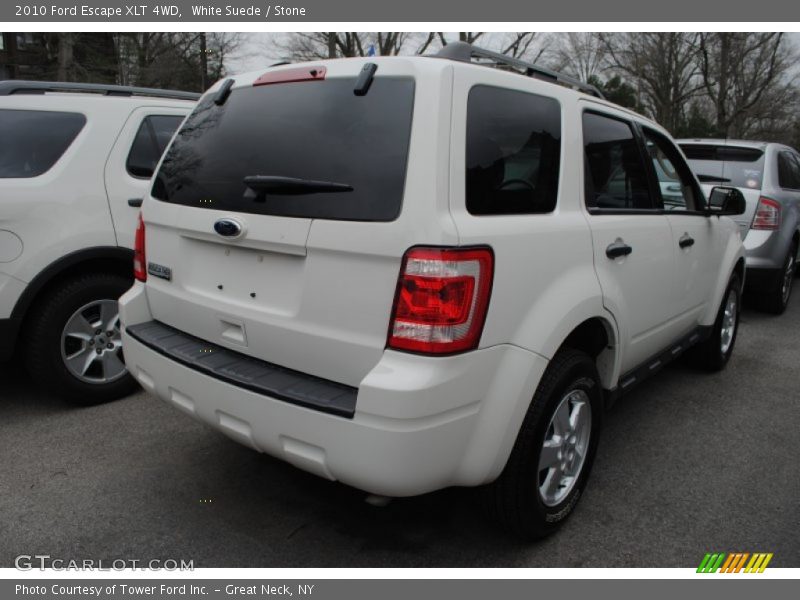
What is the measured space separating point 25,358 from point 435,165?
120 inches

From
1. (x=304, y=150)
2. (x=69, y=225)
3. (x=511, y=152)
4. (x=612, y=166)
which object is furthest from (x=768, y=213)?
(x=69, y=225)

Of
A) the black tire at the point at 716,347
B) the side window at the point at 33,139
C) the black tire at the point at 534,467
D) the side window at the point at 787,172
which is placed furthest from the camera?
the side window at the point at 787,172

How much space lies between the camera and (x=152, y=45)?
76.5 ft

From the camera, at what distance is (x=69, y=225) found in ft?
12.2

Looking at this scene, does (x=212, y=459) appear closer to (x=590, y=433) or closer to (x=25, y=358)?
(x=25, y=358)

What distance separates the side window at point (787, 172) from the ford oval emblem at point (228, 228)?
613 centimetres

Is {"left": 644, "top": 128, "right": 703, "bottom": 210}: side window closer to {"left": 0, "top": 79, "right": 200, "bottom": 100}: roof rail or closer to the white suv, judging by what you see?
the white suv

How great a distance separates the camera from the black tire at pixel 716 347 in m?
4.56

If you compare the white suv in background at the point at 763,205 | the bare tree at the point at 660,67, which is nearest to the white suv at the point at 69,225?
the white suv in background at the point at 763,205

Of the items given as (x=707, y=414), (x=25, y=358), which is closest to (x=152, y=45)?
(x=25, y=358)

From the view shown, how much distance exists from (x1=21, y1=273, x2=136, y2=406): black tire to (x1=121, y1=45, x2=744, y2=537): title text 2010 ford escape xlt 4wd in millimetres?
1064

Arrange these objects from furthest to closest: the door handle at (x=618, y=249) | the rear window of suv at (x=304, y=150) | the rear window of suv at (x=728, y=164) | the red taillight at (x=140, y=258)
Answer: the rear window of suv at (x=728, y=164), the red taillight at (x=140, y=258), the door handle at (x=618, y=249), the rear window of suv at (x=304, y=150)

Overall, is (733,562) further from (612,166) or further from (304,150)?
(304,150)

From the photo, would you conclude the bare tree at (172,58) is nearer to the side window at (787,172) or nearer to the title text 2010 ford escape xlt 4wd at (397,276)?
the side window at (787,172)
